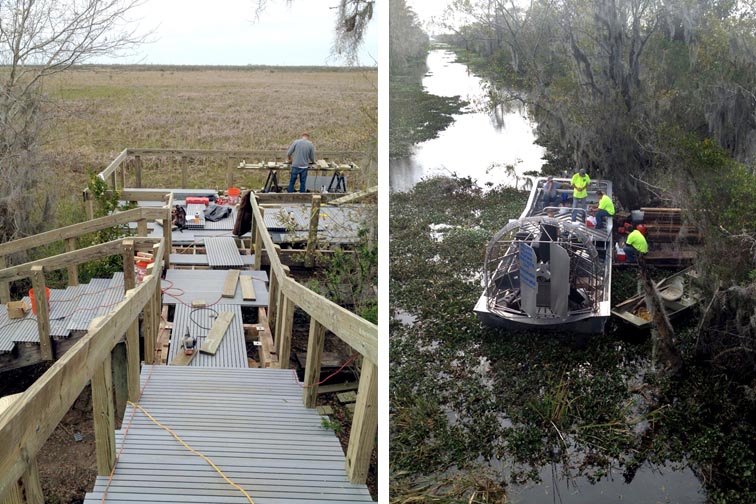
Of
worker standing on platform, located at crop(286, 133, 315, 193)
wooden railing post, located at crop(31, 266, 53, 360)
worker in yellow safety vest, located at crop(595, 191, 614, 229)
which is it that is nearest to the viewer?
wooden railing post, located at crop(31, 266, 53, 360)

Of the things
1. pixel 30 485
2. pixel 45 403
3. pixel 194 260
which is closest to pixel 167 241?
pixel 194 260

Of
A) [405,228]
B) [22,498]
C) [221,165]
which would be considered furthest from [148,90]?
[22,498]

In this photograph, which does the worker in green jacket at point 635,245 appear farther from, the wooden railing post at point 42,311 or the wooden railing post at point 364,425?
the wooden railing post at point 364,425

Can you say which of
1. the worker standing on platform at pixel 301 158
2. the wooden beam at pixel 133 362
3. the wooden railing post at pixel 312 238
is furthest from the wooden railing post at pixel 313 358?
the worker standing on platform at pixel 301 158

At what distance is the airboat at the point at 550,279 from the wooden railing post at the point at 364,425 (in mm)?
3160

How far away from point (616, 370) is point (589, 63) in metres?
2.67

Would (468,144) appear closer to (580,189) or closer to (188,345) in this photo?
(580,189)

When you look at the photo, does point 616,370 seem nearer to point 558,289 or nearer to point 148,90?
point 558,289

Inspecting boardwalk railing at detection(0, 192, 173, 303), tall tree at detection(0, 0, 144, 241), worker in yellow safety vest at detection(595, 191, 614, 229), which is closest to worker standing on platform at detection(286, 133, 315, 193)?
boardwalk railing at detection(0, 192, 173, 303)

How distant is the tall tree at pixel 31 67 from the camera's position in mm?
8273

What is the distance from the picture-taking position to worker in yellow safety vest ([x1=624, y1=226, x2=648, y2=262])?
6121 mm

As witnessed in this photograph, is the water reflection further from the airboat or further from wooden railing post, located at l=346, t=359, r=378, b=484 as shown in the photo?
wooden railing post, located at l=346, t=359, r=378, b=484

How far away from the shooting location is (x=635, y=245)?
6.14 meters

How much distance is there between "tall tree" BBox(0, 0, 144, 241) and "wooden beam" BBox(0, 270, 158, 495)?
6.74 m
